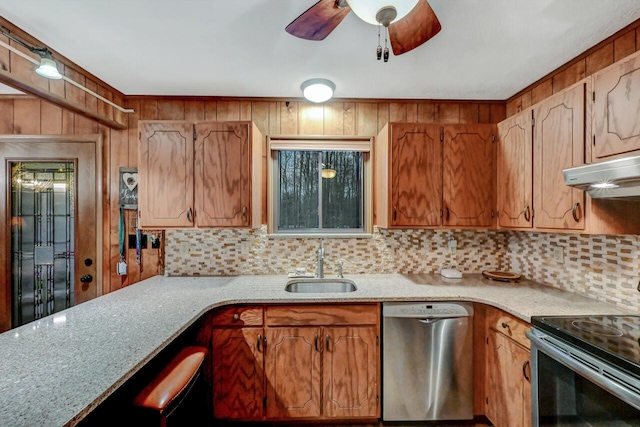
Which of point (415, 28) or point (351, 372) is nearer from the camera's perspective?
point (415, 28)

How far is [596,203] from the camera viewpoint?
1500mm

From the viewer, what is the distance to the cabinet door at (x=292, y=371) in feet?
6.28

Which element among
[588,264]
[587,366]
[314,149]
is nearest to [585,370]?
[587,366]

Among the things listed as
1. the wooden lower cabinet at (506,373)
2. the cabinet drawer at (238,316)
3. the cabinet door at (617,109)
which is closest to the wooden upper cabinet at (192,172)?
the cabinet drawer at (238,316)

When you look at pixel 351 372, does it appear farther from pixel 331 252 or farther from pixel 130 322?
pixel 130 322

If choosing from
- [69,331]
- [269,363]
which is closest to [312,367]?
[269,363]

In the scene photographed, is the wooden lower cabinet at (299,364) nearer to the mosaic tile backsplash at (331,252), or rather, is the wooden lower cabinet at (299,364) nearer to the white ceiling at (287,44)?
the mosaic tile backsplash at (331,252)

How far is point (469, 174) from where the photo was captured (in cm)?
223

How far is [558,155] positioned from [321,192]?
1723mm

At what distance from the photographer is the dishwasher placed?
1.90 metres

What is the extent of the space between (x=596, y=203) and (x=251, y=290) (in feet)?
6.99

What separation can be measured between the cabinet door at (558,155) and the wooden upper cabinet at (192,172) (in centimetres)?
197

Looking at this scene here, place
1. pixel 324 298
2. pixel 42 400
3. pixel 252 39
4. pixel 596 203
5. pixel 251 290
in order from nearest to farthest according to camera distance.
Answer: pixel 42 400 → pixel 596 203 → pixel 252 39 → pixel 324 298 → pixel 251 290

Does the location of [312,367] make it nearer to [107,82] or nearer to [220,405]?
[220,405]
